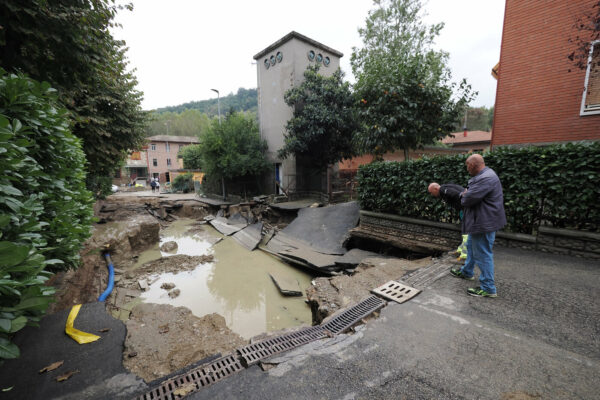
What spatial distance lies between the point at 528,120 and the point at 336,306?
8.62 metres

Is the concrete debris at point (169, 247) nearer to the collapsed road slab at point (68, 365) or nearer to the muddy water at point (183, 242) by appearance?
the muddy water at point (183, 242)

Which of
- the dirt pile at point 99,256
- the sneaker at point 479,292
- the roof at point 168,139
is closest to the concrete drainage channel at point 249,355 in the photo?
the sneaker at point 479,292

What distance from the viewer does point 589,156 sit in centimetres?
415

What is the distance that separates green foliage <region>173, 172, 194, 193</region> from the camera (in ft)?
90.7

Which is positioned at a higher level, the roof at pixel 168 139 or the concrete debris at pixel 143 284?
the roof at pixel 168 139

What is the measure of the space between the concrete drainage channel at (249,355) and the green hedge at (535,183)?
4.01m

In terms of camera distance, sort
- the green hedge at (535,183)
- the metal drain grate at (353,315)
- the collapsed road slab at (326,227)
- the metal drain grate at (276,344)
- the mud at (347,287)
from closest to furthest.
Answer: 1. the metal drain grate at (276,344)
2. the metal drain grate at (353,315)
3. the mud at (347,287)
4. the green hedge at (535,183)
5. the collapsed road slab at (326,227)

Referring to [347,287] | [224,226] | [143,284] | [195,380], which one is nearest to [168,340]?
[195,380]

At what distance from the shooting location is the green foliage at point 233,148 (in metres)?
15.1

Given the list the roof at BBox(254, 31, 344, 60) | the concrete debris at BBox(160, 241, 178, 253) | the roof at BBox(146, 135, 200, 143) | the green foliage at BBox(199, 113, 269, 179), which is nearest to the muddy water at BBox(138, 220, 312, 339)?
the concrete debris at BBox(160, 241, 178, 253)

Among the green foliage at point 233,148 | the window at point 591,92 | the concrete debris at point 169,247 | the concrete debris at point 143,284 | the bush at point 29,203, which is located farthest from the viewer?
the green foliage at point 233,148

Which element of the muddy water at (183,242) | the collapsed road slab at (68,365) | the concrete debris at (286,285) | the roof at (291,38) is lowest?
the muddy water at (183,242)

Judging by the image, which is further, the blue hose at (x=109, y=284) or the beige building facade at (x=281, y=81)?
the beige building facade at (x=281, y=81)

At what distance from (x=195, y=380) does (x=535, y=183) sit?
20.9 feet
